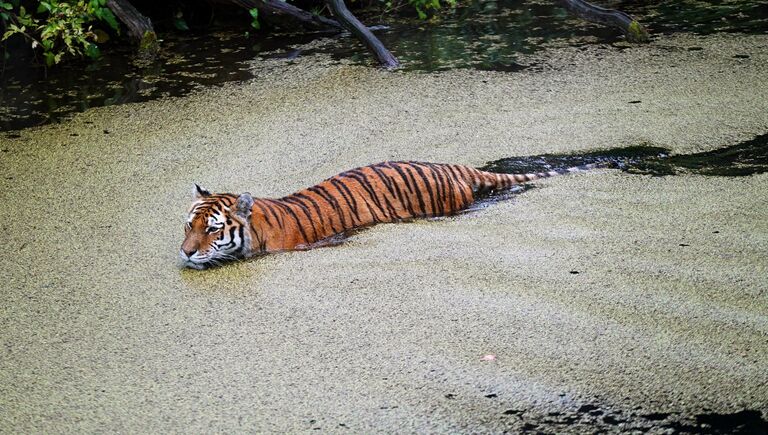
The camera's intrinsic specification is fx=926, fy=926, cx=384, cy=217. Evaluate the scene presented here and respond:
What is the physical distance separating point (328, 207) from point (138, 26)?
2521 millimetres

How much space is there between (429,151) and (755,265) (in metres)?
1.48

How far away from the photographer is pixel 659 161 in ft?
10.7

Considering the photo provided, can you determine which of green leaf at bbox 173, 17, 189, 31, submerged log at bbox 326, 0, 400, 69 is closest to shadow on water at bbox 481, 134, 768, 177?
submerged log at bbox 326, 0, 400, 69

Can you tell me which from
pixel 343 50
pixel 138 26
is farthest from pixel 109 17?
pixel 343 50

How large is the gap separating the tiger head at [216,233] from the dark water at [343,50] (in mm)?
1712

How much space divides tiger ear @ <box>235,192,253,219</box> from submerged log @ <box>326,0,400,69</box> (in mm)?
2001

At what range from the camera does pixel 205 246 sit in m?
2.68

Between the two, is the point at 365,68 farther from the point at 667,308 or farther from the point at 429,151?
the point at 667,308

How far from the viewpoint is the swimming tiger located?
2.73m

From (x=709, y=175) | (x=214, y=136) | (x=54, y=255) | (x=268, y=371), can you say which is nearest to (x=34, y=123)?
(x=214, y=136)

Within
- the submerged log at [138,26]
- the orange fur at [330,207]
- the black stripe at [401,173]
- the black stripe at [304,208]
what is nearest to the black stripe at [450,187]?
the orange fur at [330,207]

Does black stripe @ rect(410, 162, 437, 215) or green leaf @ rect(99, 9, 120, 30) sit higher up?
green leaf @ rect(99, 9, 120, 30)

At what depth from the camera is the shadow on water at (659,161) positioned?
313 centimetres

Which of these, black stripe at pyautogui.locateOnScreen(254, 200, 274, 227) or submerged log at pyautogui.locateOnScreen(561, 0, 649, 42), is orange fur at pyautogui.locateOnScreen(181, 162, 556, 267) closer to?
black stripe at pyautogui.locateOnScreen(254, 200, 274, 227)
